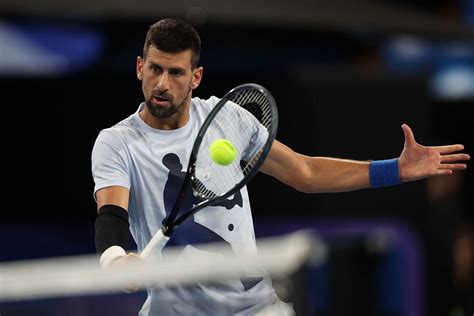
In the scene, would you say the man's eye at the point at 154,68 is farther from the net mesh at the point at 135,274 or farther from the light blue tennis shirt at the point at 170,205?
the net mesh at the point at 135,274

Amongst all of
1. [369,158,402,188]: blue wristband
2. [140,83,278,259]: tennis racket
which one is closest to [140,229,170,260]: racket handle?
[140,83,278,259]: tennis racket

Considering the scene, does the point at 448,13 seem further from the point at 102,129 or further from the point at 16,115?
the point at 102,129

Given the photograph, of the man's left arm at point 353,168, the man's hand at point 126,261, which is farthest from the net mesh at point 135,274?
the man's left arm at point 353,168

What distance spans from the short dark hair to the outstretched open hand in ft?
0.94

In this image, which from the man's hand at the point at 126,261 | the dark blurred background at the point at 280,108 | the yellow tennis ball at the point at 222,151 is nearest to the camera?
the man's hand at the point at 126,261

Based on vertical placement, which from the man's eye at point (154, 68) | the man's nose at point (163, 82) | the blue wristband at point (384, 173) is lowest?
the blue wristband at point (384, 173)

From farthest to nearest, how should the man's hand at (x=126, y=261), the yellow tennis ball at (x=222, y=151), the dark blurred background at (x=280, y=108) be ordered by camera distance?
the dark blurred background at (x=280, y=108) < the yellow tennis ball at (x=222, y=151) < the man's hand at (x=126, y=261)

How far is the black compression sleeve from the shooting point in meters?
1.04

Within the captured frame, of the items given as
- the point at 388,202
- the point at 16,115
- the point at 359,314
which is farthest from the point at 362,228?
the point at 16,115

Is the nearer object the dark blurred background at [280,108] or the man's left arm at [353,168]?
the man's left arm at [353,168]

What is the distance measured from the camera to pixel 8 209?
13.9 ft

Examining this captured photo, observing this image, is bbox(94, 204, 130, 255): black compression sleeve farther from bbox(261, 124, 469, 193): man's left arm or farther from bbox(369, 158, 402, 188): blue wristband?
bbox(369, 158, 402, 188): blue wristband

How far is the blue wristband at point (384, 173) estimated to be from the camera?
1158 millimetres

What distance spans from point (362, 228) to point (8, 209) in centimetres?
162
